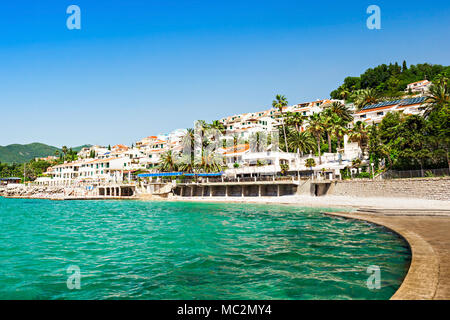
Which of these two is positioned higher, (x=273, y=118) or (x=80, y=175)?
(x=273, y=118)

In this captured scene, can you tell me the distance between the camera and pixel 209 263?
501 inches

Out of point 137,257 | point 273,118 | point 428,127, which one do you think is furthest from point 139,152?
point 137,257

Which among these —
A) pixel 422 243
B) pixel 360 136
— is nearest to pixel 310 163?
pixel 360 136

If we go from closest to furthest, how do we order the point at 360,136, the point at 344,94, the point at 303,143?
the point at 360,136
the point at 303,143
the point at 344,94

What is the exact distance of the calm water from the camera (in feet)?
31.1

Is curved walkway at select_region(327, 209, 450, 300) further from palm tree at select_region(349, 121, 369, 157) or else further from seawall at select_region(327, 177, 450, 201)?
palm tree at select_region(349, 121, 369, 157)

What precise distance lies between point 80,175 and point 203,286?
344 feet

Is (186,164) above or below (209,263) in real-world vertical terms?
above

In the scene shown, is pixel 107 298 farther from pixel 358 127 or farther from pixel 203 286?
pixel 358 127

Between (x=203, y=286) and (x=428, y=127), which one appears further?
(x=428, y=127)

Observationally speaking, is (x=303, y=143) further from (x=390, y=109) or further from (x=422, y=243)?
(x=422, y=243)

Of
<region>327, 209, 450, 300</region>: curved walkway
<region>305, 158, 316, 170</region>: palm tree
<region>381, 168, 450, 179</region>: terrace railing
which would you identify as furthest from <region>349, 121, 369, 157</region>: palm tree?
<region>327, 209, 450, 300</region>: curved walkway

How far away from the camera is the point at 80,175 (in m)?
104
